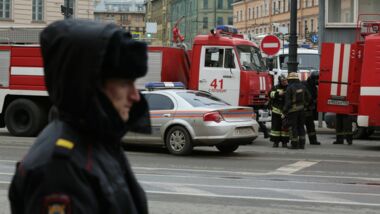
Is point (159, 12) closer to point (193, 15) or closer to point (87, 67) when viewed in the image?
point (193, 15)

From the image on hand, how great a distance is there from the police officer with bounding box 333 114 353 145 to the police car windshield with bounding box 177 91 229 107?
157 inches

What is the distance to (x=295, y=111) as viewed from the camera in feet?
50.1

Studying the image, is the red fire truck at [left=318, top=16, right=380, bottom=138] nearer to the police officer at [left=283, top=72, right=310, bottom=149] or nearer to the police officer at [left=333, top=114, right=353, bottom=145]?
the police officer at [left=333, top=114, right=353, bottom=145]

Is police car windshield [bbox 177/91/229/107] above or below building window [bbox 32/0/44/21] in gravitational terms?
below

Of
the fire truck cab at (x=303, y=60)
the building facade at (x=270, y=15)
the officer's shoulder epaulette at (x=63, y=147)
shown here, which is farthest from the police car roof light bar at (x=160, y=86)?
the building facade at (x=270, y=15)

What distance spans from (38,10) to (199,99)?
43444mm

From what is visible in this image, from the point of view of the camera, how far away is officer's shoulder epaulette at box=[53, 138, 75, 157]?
185 cm

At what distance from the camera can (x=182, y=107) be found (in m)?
13.7

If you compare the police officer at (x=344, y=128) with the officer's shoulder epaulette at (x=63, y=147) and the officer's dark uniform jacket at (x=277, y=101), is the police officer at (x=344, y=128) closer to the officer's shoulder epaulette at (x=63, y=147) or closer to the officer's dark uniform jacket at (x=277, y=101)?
the officer's dark uniform jacket at (x=277, y=101)

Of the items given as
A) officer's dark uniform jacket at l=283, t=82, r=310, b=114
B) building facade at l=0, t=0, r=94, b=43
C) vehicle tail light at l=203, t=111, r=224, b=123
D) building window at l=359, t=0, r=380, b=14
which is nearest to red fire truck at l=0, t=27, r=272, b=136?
officer's dark uniform jacket at l=283, t=82, r=310, b=114

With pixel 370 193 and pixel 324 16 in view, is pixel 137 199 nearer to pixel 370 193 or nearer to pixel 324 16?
pixel 370 193

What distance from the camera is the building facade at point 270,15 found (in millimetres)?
88406

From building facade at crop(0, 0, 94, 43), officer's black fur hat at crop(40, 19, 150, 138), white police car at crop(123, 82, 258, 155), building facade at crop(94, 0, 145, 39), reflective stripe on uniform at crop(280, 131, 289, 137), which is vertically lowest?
reflective stripe on uniform at crop(280, 131, 289, 137)

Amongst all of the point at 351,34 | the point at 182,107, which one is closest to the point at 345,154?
the point at 182,107
